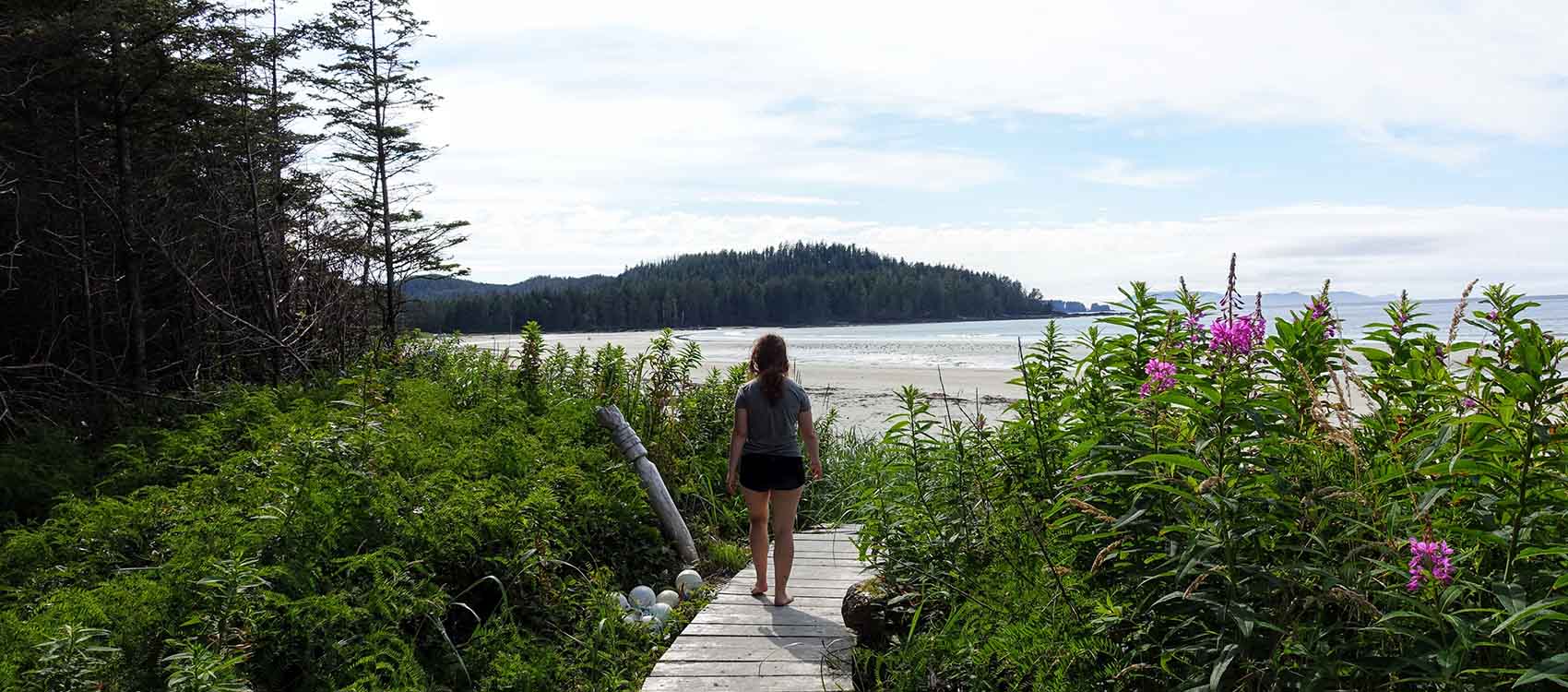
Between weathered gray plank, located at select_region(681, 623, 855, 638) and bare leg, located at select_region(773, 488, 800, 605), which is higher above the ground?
bare leg, located at select_region(773, 488, 800, 605)

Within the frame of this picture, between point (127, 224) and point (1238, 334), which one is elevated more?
point (127, 224)

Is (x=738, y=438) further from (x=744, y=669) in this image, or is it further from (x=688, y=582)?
(x=744, y=669)

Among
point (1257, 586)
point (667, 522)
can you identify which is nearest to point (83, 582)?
point (667, 522)

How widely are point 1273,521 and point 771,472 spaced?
11.9 feet

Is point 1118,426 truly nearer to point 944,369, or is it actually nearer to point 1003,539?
point 1003,539

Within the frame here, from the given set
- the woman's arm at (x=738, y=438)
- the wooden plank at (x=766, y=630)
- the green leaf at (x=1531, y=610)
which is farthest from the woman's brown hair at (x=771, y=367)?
the green leaf at (x=1531, y=610)

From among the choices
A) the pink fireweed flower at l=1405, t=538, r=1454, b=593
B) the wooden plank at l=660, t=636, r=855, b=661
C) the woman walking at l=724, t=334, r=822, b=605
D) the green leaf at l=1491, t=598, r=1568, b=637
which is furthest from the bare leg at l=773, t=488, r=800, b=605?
the green leaf at l=1491, t=598, r=1568, b=637

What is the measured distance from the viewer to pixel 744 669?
4.64 metres

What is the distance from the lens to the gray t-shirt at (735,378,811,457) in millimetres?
5945

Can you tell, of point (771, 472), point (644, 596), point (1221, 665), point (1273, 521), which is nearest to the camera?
point (1221, 665)

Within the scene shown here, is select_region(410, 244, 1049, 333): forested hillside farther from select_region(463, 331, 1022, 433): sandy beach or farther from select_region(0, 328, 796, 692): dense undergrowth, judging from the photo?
select_region(0, 328, 796, 692): dense undergrowth

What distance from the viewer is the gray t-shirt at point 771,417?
5945 millimetres

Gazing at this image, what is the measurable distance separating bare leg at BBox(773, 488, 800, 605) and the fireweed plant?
1280 millimetres

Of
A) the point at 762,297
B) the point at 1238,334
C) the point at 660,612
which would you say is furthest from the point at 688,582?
the point at 762,297
